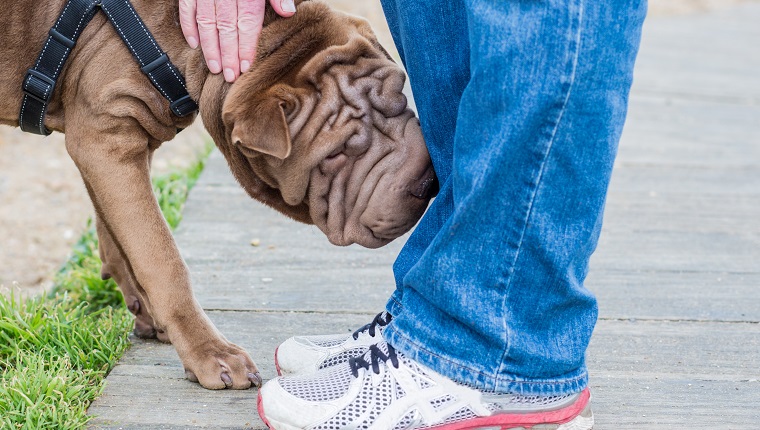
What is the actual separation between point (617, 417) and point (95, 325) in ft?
5.26

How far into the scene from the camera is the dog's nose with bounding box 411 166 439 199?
247 centimetres

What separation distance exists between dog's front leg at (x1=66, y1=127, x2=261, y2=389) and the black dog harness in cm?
16

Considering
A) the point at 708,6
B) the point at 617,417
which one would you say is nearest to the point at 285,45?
the point at 617,417

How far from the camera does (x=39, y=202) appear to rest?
523 centimetres

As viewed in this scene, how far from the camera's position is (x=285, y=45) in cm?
252

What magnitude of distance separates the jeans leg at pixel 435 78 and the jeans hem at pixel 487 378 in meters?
0.33

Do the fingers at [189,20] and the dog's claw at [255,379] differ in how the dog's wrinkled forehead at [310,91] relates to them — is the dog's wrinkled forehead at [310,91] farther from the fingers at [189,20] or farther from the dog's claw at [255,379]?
the dog's claw at [255,379]

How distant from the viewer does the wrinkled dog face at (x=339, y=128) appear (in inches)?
96.1

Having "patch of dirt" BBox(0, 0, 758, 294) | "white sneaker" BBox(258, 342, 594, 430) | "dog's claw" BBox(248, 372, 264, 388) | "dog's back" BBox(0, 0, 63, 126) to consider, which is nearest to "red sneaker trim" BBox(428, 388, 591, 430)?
"white sneaker" BBox(258, 342, 594, 430)

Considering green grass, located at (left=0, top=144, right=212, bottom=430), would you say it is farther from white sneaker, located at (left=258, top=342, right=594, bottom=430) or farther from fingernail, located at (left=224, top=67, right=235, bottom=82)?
fingernail, located at (left=224, top=67, right=235, bottom=82)

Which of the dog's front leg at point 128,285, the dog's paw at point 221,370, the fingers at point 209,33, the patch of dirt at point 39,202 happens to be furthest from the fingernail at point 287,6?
the patch of dirt at point 39,202

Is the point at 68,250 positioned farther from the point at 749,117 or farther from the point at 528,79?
the point at 749,117

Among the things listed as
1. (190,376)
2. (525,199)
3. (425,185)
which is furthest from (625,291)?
(190,376)

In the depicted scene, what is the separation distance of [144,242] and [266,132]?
20.5 inches
